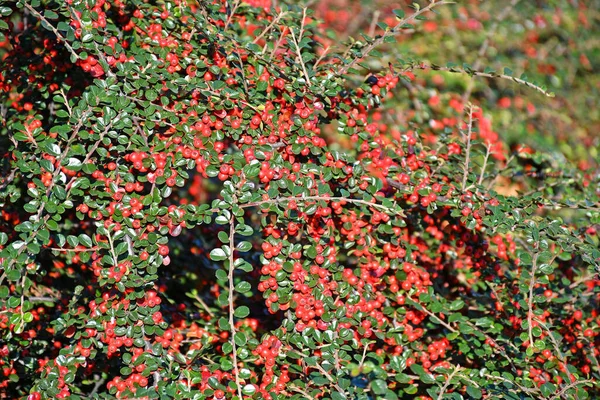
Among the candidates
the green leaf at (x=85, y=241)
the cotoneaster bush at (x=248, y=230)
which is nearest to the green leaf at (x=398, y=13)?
the cotoneaster bush at (x=248, y=230)

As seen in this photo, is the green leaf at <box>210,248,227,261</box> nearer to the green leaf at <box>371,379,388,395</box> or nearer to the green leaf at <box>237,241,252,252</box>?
the green leaf at <box>237,241,252,252</box>

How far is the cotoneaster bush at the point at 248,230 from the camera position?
180 centimetres

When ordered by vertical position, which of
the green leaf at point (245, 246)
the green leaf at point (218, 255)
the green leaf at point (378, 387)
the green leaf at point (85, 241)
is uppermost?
the green leaf at point (378, 387)

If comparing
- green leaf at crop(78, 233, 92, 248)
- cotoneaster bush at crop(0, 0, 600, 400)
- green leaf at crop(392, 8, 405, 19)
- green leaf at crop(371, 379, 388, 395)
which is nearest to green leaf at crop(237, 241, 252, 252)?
cotoneaster bush at crop(0, 0, 600, 400)

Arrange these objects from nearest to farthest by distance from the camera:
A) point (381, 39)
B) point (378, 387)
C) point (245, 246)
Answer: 1. point (378, 387)
2. point (245, 246)
3. point (381, 39)

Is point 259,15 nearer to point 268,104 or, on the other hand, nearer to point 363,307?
point 268,104

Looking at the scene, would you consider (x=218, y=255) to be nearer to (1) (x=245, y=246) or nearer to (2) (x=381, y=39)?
(1) (x=245, y=246)

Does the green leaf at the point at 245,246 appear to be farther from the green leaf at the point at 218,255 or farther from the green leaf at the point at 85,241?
the green leaf at the point at 85,241

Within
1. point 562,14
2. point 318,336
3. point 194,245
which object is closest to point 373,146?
point 318,336

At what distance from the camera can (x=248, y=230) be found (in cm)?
180

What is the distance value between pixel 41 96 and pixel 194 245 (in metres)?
0.81

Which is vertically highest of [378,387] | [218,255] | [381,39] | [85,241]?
[381,39]

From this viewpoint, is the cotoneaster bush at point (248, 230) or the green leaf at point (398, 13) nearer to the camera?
the cotoneaster bush at point (248, 230)

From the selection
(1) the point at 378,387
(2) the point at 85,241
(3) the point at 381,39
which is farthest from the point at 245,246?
(3) the point at 381,39
